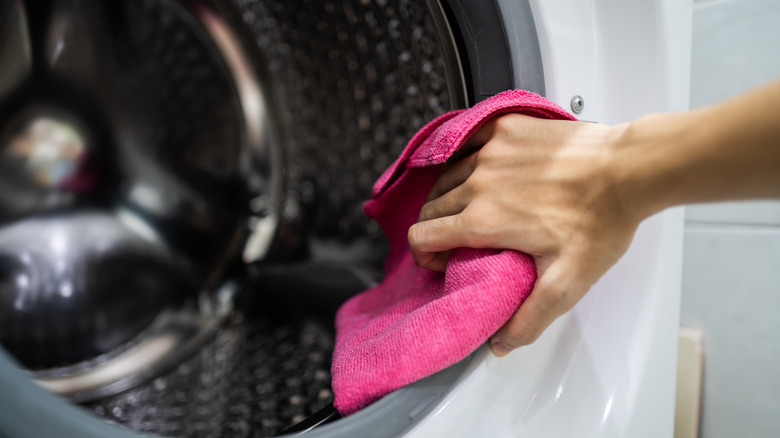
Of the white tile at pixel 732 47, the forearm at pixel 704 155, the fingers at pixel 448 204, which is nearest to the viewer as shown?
the forearm at pixel 704 155

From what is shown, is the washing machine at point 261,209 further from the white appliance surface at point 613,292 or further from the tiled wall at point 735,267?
the tiled wall at point 735,267

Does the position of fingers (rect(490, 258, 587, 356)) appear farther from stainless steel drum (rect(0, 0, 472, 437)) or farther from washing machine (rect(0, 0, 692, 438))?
→ stainless steel drum (rect(0, 0, 472, 437))

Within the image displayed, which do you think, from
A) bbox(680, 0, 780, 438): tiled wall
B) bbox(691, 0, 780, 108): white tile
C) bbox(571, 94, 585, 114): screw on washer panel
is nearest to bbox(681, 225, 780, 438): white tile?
bbox(680, 0, 780, 438): tiled wall

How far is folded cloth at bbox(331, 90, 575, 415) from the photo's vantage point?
28 centimetres

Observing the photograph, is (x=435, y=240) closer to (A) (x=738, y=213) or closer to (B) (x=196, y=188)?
A: (A) (x=738, y=213)

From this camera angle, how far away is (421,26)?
460 millimetres

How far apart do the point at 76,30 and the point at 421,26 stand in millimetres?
464

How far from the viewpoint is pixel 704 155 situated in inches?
9.3

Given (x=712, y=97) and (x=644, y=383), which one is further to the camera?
(x=712, y=97)

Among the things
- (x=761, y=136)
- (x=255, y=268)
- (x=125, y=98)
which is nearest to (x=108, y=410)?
(x=255, y=268)

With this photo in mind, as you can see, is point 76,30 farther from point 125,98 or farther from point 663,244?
point 663,244

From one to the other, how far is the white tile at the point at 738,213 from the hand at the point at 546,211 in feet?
0.84

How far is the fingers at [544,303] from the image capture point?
0.28 m

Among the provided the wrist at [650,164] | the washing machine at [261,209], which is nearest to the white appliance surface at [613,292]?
the washing machine at [261,209]
